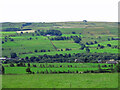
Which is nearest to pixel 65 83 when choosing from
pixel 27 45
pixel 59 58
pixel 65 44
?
pixel 59 58

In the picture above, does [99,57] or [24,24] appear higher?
[24,24]

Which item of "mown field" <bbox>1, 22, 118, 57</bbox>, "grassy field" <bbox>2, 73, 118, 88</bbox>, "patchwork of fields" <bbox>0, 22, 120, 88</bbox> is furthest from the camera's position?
"mown field" <bbox>1, 22, 118, 57</bbox>

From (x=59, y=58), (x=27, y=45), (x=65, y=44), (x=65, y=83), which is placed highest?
(x=65, y=83)

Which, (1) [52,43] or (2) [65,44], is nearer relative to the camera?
(1) [52,43]

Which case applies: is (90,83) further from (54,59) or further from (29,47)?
(29,47)

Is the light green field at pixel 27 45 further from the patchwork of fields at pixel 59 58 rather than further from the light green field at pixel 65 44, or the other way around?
the light green field at pixel 65 44

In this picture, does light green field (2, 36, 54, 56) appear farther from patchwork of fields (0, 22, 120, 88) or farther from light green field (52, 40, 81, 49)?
light green field (52, 40, 81, 49)

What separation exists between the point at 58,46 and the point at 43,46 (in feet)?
11.4

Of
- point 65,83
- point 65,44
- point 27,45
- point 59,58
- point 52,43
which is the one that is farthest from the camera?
point 65,44

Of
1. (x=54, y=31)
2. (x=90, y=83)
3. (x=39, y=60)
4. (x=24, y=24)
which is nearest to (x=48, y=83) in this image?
(x=90, y=83)

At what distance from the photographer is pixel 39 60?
3803 centimetres

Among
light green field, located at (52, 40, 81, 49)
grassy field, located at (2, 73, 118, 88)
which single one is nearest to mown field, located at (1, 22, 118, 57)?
light green field, located at (52, 40, 81, 49)

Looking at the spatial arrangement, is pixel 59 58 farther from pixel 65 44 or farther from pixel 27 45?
pixel 65 44

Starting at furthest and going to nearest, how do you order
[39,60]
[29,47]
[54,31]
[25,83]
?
1. [54,31]
2. [29,47]
3. [39,60]
4. [25,83]
